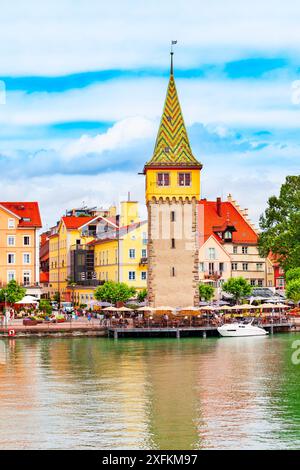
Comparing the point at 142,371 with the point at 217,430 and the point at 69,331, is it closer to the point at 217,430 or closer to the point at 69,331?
the point at 217,430

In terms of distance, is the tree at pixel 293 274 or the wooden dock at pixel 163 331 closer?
the wooden dock at pixel 163 331

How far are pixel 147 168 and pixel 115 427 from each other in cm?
5173

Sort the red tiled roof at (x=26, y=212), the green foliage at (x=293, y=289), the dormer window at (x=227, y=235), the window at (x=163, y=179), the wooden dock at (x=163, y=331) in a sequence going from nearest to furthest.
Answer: the wooden dock at (x=163, y=331)
the window at (x=163, y=179)
the green foliage at (x=293, y=289)
the red tiled roof at (x=26, y=212)
the dormer window at (x=227, y=235)

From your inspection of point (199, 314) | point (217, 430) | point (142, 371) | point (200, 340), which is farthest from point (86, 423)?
point (199, 314)

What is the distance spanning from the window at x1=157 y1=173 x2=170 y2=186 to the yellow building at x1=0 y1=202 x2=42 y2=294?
24.2 metres

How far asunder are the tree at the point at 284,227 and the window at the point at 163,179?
17.0 m

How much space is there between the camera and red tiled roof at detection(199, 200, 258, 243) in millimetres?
117875

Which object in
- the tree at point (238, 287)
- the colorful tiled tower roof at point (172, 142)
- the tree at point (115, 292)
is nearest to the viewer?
the colorful tiled tower roof at point (172, 142)

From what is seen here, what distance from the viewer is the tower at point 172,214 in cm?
9094

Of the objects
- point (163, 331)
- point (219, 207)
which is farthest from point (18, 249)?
point (163, 331)

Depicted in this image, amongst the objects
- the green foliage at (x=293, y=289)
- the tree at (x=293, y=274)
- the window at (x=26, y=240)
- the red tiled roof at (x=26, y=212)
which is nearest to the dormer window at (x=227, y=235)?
the tree at (x=293, y=274)

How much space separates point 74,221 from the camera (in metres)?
132

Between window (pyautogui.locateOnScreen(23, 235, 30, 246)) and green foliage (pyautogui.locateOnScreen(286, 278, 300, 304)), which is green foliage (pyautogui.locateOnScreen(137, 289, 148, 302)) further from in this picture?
window (pyautogui.locateOnScreen(23, 235, 30, 246))

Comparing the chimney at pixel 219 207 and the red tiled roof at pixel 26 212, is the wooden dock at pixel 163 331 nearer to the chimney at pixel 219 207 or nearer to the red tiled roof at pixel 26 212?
the red tiled roof at pixel 26 212
